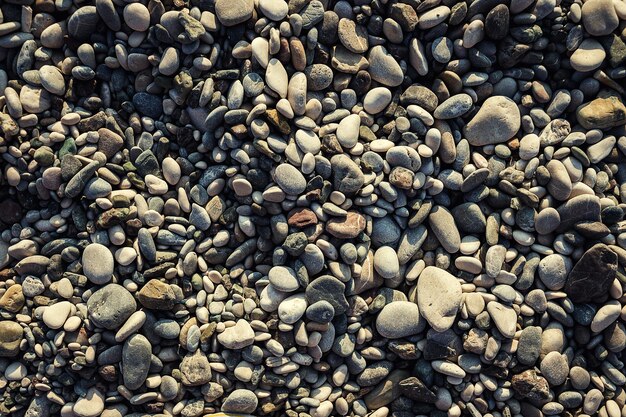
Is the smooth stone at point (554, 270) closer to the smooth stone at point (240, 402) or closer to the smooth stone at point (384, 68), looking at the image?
the smooth stone at point (384, 68)

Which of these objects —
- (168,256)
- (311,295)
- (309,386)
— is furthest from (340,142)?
(309,386)

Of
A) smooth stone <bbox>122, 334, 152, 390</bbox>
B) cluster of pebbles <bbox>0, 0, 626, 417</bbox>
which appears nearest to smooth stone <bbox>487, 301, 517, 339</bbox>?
cluster of pebbles <bbox>0, 0, 626, 417</bbox>

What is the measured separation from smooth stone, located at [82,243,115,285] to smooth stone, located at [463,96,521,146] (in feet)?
5.26

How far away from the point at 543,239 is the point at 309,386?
3.82 ft

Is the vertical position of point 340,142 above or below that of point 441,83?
below

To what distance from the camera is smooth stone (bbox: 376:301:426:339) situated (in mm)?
2318

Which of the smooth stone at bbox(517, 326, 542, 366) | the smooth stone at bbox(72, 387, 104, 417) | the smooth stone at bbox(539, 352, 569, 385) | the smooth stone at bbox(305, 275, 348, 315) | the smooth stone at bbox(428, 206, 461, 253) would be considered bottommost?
the smooth stone at bbox(72, 387, 104, 417)

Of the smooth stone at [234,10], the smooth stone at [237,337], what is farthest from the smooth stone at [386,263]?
the smooth stone at [234,10]

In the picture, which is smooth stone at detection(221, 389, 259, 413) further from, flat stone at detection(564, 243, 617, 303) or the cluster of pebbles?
flat stone at detection(564, 243, 617, 303)

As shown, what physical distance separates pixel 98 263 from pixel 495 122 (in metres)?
1.75

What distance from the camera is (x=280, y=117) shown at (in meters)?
2.35

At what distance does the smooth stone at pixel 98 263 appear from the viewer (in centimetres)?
228

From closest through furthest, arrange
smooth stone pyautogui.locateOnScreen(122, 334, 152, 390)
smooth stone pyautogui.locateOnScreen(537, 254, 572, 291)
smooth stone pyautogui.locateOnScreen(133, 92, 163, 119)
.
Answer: smooth stone pyautogui.locateOnScreen(122, 334, 152, 390), smooth stone pyautogui.locateOnScreen(537, 254, 572, 291), smooth stone pyautogui.locateOnScreen(133, 92, 163, 119)

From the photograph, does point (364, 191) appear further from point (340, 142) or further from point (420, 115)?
point (420, 115)
